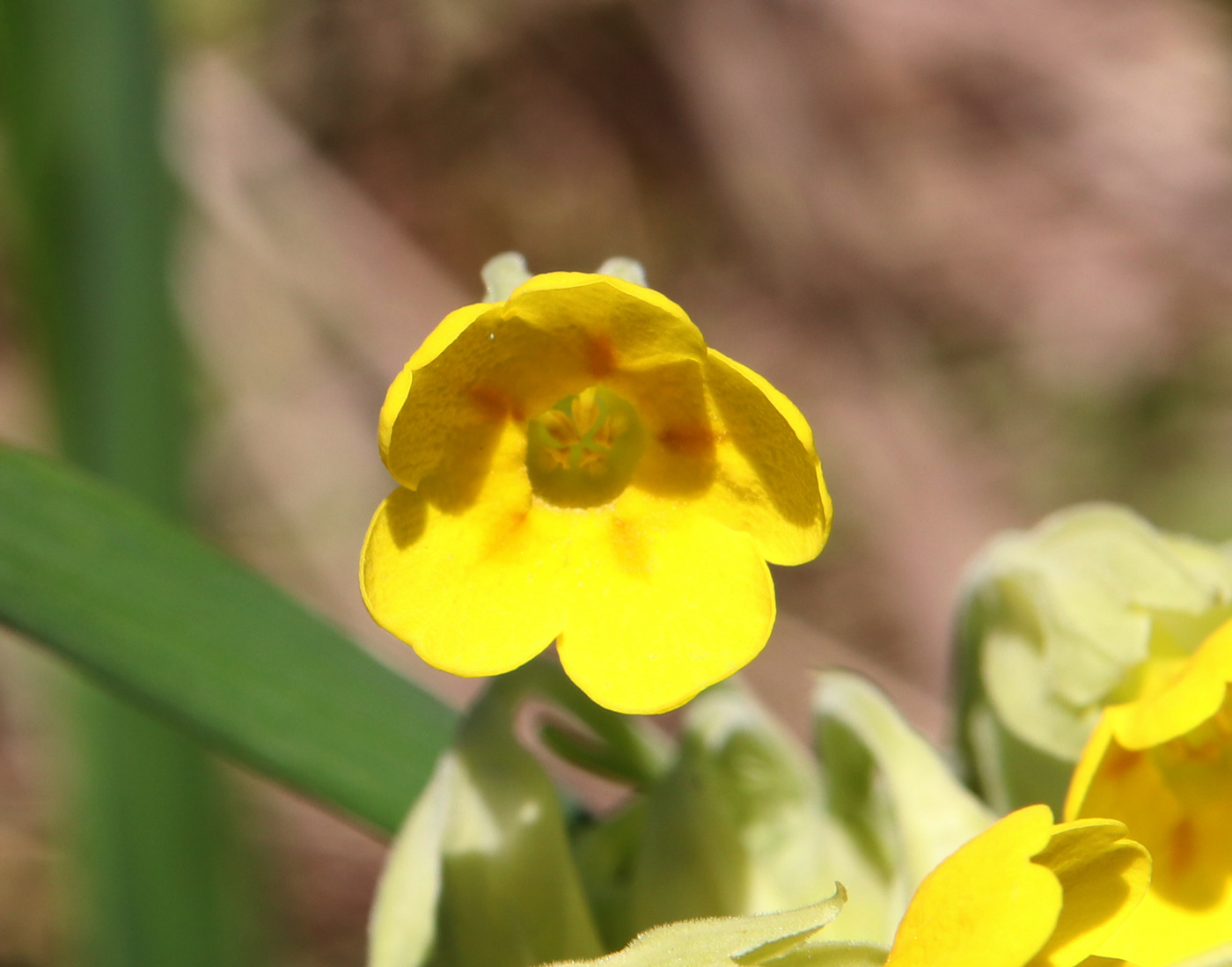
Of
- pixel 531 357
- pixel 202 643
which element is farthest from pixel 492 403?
pixel 202 643

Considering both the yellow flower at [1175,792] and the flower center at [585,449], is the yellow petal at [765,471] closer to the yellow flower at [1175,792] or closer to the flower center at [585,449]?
the flower center at [585,449]

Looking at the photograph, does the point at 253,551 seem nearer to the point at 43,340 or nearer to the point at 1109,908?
the point at 43,340

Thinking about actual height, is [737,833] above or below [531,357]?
below

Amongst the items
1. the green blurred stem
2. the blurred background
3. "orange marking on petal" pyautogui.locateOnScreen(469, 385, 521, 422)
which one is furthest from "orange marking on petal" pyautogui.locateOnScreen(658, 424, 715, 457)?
the blurred background

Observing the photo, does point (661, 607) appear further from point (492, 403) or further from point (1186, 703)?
point (1186, 703)

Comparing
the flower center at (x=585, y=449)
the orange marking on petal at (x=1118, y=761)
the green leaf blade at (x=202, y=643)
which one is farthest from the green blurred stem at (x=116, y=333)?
the orange marking on petal at (x=1118, y=761)

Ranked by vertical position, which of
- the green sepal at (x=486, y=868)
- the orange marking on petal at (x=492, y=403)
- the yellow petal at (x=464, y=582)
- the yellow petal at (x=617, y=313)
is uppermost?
the yellow petal at (x=617, y=313)

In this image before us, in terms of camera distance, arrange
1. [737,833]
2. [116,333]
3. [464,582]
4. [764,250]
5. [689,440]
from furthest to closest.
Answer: [764,250] < [116,333] < [737,833] < [689,440] < [464,582]
